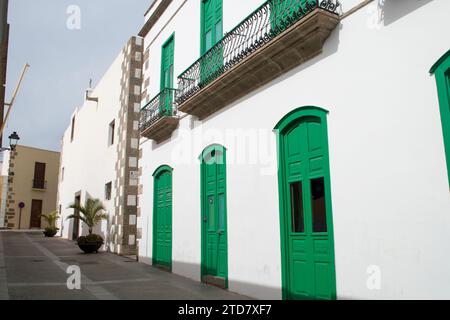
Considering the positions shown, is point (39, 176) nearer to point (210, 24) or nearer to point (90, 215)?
point (90, 215)

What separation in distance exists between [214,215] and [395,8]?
192 inches

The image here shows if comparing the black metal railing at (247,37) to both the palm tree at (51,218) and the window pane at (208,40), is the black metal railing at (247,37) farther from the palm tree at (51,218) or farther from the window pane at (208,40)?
the palm tree at (51,218)

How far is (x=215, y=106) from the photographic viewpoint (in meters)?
8.05

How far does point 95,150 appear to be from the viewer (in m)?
18.1

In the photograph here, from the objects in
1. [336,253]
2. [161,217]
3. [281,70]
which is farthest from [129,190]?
[336,253]

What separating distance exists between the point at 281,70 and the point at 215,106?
7.04 feet

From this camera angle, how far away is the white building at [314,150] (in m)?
4.09

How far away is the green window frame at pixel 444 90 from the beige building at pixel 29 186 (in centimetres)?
3165

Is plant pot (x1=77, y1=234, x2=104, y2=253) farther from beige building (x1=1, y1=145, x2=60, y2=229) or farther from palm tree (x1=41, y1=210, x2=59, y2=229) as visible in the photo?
beige building (x1=1, y1=145, x2=60, y2=229)

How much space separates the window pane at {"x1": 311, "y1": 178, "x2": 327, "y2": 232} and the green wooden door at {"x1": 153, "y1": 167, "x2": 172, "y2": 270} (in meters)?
4.98

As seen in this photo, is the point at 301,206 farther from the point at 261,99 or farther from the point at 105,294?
the point at 105,294

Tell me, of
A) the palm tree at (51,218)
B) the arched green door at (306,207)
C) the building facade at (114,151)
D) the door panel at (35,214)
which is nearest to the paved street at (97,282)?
the arched green door at (306,207)

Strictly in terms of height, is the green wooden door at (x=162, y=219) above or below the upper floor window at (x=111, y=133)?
below

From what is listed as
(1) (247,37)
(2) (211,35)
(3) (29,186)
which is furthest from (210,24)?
(3) (29,186)
